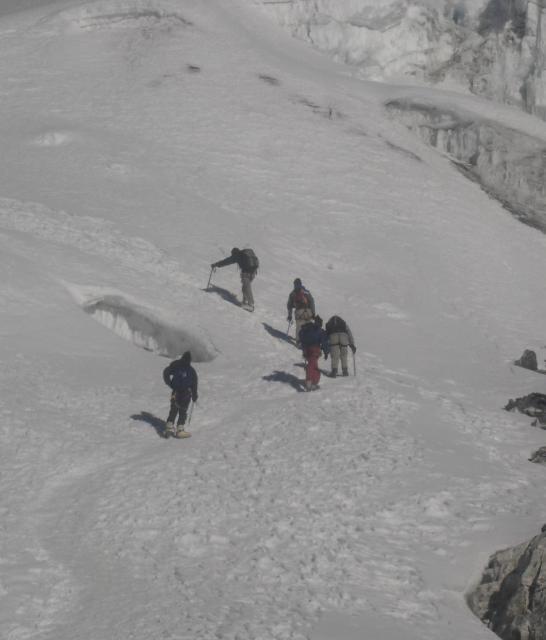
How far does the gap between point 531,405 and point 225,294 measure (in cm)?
856

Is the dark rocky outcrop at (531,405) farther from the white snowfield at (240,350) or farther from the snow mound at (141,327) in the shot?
the snow mound at (141,327)

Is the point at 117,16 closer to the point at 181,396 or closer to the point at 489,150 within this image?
the point at 489,150

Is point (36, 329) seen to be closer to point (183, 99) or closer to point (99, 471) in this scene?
point (99, 471)

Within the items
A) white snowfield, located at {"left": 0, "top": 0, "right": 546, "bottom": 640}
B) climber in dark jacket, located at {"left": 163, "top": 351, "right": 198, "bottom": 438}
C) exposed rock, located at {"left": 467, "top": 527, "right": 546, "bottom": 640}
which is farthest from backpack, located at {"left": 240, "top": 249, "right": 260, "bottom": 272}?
exposed rock, located at {"left": 467, "top": 527, "right": 546, "bottom": 640}

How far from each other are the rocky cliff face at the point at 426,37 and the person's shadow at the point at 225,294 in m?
28.4

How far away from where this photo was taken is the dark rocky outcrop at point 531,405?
1791 cm

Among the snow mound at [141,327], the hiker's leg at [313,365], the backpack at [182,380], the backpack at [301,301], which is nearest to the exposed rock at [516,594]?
the backpack at [182,380]

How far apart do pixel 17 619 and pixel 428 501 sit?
5497 mm

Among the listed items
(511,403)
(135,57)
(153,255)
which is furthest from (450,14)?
(511,403)

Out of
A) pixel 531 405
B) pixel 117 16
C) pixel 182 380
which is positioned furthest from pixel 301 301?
pixel 117 16

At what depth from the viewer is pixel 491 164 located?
4156 centimetres

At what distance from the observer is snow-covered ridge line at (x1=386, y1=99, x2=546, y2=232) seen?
133ft

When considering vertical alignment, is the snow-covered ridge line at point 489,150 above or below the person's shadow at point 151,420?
above

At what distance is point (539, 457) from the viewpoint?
15164mm
